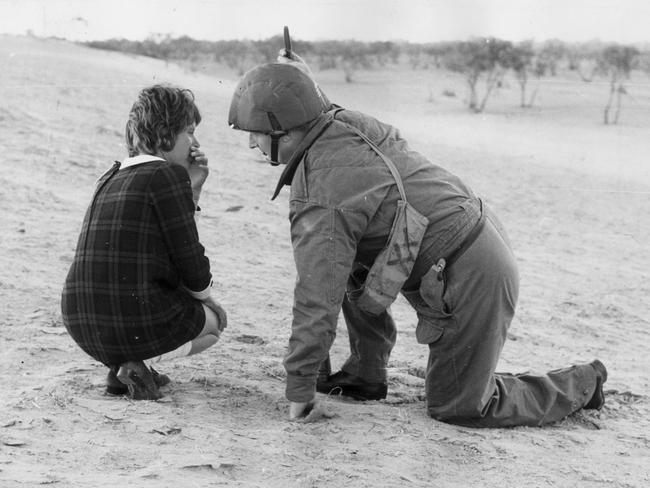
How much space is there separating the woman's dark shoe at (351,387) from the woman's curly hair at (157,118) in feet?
3.86

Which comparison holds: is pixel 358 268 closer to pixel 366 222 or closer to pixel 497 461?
pixel 366 222

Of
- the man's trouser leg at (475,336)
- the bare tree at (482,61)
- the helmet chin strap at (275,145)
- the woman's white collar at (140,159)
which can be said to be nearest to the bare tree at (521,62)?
the bare tree at (482,61)

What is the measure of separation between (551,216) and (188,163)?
5.79 m

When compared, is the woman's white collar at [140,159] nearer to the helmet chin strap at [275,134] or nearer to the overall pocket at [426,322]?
the helmet chin strap at [275,134]

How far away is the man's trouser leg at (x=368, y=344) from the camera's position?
12.5 ft

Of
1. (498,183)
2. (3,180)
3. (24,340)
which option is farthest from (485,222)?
(498,183)

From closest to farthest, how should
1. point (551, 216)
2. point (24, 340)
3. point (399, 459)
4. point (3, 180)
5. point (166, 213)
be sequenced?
1. point (399, 459)
2. point (166, 213)
3. point (24, 340)
4. point (3, 180)
5. point (551, 216)

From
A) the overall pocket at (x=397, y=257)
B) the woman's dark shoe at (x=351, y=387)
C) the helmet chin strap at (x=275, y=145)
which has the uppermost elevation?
the helmet chin strap at (x=275, y=145)

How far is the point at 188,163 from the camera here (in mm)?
3533

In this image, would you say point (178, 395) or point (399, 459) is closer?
point (399, 459)

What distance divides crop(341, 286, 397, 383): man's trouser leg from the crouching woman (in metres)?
0.70

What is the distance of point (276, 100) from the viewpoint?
3.19 metres

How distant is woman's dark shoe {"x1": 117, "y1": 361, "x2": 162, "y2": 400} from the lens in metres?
3.32

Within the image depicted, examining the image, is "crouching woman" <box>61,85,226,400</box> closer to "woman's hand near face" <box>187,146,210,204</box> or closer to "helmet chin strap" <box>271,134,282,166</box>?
"woman's hand near face" <box>187,146,210,204</box>
